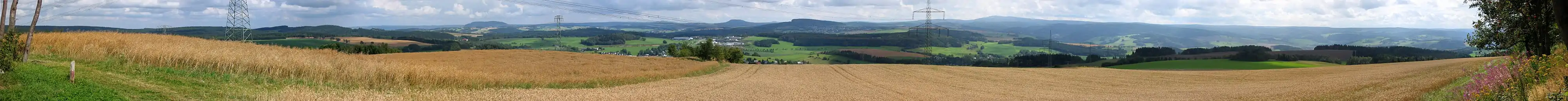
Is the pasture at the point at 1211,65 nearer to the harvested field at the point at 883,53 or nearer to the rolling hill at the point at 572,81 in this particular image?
the rolling hill at the point at 572,81

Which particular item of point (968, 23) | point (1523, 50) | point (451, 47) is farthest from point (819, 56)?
point (1523, 50)

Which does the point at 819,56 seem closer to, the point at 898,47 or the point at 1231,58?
the point at 898,47

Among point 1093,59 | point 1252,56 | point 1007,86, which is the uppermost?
point 1252,56

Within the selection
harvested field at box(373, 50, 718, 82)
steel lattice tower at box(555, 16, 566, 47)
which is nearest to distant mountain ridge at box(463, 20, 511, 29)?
steel lattice tower at box(555, 16, 566, 47)

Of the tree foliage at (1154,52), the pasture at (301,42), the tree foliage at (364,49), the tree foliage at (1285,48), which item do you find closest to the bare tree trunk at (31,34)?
the tree foliage at (364,49)

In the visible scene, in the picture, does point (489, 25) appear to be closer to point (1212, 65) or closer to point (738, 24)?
point (738, 24)

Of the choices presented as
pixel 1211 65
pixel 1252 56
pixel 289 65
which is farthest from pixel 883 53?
pixel 289 65
